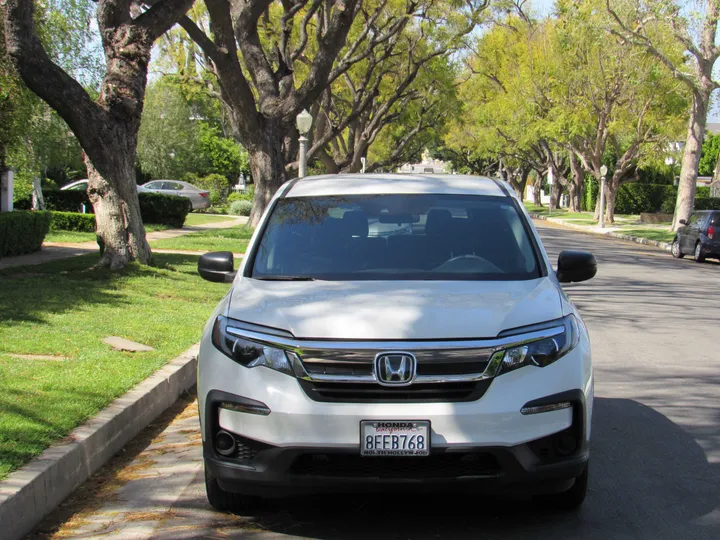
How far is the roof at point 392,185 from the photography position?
5828mm

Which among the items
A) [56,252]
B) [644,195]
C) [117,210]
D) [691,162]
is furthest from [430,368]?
[644,195]

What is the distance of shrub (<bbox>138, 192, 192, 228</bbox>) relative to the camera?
97.8ft

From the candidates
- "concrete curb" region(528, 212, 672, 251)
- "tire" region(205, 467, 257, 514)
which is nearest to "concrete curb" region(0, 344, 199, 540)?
"tire" region(205, 467, 257, 514)

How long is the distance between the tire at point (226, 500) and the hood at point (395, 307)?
905 mm

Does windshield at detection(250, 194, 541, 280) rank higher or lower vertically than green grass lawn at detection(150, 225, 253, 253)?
higher

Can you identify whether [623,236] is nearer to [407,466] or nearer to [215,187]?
[215,187]

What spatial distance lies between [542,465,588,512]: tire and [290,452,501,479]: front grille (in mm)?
697

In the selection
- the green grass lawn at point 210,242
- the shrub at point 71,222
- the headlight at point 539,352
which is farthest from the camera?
the shrub at point 71,222

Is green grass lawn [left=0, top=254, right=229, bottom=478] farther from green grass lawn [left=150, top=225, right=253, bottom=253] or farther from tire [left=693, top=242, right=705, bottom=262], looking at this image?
tire [left=693, top=242, right=705, bottom=262]

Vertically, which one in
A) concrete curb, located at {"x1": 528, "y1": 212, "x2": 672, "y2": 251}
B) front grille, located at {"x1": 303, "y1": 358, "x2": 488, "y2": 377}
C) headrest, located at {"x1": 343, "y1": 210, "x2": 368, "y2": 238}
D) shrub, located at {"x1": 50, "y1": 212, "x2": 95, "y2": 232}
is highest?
headrest, located at {"x1": 343, "y1": 210, "x2": 368, "y2": 238}

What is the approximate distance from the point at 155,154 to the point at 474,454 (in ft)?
180

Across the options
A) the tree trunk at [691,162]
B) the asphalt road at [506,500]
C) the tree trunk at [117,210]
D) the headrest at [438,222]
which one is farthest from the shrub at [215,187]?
the headrest at [438,222]

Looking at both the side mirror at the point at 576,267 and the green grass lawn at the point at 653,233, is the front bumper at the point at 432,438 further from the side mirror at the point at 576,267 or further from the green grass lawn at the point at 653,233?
the green grass lawn at the point at 653,233

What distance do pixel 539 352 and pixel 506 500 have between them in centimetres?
107
